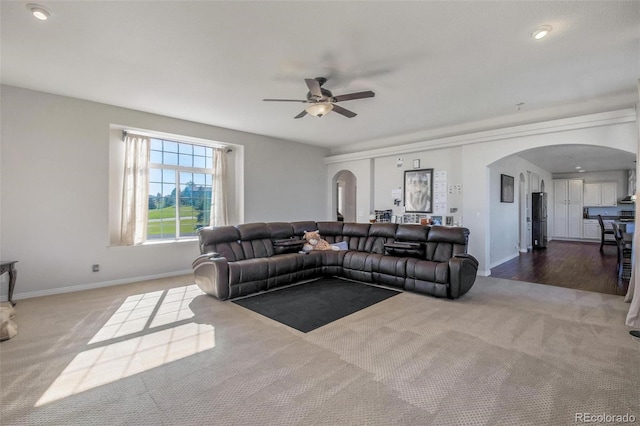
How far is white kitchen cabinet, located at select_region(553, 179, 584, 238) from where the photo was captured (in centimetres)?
1060

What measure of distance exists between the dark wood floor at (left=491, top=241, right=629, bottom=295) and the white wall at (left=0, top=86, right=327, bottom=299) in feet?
21.5

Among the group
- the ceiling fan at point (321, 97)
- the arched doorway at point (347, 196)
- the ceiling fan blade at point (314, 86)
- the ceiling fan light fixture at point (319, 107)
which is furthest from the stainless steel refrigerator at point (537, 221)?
the ceiling fan blade at point (314, 86)

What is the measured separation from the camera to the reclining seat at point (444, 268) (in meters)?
4.05

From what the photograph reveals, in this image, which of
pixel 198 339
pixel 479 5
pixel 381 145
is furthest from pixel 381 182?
pixel 198 339

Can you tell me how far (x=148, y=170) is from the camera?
17.5 ft

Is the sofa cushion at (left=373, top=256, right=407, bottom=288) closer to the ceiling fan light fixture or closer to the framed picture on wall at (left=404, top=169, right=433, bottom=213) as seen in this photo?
the framed picture on wall at (left=404, top=169, right=433, bottom=213)

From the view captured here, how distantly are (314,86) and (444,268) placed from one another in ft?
9.69

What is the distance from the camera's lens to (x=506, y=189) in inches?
261

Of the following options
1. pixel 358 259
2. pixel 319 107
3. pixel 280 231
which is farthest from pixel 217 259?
pixel 319 107

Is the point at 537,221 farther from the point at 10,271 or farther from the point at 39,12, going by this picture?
the point at 10,271

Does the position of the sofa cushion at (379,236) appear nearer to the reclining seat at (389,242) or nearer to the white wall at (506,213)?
the reclining seat at (389,242)

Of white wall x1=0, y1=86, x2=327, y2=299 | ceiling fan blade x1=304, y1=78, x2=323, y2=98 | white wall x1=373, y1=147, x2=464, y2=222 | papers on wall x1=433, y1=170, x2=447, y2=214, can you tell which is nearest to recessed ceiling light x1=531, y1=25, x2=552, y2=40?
ceiling fan blade x1=304, y1=78, x2=323, y2=98

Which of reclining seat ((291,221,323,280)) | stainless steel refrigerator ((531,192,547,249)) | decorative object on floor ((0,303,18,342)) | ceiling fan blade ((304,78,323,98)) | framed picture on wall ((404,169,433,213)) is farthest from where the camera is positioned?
stainless steel refrigerator ((531,192,547,249))

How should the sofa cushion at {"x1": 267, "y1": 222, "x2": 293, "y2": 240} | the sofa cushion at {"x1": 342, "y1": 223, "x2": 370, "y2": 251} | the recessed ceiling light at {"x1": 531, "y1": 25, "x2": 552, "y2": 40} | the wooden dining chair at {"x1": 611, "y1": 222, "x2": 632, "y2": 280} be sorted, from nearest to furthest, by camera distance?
1. the recessed ceiling light at {"x1": 531, "y1": 25, "x2": 552, "y2": 40}
2. the wooden dining chair at {"x1": 611, "y1": 222, "x2": 632, "y2": 280}
3. the sofa cushion at {"x1": 267, "y1": 222, "x2": 293, "y2": 240}
4. the sofa cushion at {"x1": 342, "y1": 223, "x2": 370, "y2": 251}
